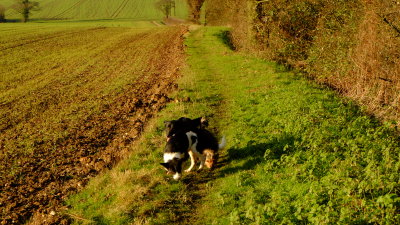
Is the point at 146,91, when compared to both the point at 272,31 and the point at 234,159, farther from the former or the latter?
the point at 272,31

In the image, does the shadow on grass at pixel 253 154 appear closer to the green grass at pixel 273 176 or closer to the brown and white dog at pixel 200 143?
the green grass at pixel 273 176

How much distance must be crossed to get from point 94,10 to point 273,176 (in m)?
127

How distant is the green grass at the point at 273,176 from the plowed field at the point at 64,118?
113 cm

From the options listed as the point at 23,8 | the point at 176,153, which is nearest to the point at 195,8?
the point at 23,8

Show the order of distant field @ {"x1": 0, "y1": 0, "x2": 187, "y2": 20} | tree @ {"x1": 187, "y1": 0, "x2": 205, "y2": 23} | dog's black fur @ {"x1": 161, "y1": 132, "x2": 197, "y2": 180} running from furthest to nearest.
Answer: distant field @ {"x1": 0, "y1": 0, "x2": 187, "y2": 20}
tree @ {"x1": 187, "y1": 0, "x2": 205, "y2": 23}
dog's black fur @ {"x1": 161, "y1": 132, "x2": 197, "y2": 180}

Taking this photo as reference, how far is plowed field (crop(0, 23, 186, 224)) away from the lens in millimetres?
7977

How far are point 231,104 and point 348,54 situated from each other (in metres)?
6.30

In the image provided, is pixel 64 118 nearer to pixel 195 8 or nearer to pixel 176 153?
pixel 176 153

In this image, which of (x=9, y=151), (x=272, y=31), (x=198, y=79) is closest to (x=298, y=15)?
(x=272, y=31)

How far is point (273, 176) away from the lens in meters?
7.12

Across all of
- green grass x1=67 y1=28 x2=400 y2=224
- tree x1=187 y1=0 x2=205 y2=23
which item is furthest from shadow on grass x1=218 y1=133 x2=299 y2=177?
tree x1=187 y1=0 x2=205 y2=23

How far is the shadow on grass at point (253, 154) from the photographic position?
8.01m

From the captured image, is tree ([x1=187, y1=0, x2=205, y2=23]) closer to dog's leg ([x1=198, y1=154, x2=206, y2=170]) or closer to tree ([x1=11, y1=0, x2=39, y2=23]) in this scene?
tree ([x1=11, y1=0, x2=39, y2=23])

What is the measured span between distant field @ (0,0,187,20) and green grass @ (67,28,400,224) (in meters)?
110
